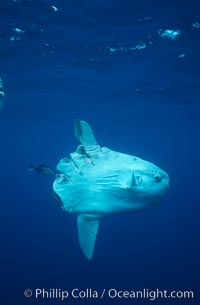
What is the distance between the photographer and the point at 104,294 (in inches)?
666

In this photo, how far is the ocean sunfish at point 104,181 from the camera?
A: 15.4 feet

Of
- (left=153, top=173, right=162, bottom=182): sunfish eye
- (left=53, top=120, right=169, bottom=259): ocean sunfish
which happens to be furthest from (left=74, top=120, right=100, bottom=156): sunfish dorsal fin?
(left=153, top=173, right=162, bottom=182): sunfish eye

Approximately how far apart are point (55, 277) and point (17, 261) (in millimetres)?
3530

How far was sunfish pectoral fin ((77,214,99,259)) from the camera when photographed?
5633mm

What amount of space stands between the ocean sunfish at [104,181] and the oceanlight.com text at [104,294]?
12849 mm

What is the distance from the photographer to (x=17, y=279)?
1850 centimetres

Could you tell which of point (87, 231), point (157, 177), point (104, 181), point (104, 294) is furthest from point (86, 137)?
point (104, 294)

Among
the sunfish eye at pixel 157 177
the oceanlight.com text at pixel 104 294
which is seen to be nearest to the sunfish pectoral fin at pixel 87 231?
the sunfish eye at pixel 157 177

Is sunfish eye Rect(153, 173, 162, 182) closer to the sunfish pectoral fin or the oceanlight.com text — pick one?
the sunfish pectoral fin

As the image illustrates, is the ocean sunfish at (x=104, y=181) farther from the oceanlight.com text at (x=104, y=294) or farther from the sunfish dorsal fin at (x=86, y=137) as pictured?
the oceanlight.com text at (x=104, y=294)

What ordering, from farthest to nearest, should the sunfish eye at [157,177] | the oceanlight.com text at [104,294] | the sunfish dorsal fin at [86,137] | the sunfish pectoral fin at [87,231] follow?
the oceanlight.com text at [104,294] < the sunfish pectoral fin at [87,231] < the sunfish dorsal fin at [86,137] < the sunfish eye at [157,177]

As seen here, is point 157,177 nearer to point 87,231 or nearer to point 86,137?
point 86,137

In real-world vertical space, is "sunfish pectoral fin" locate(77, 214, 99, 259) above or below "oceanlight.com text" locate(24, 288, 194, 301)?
above

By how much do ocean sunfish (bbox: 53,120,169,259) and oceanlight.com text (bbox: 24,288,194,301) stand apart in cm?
1285
